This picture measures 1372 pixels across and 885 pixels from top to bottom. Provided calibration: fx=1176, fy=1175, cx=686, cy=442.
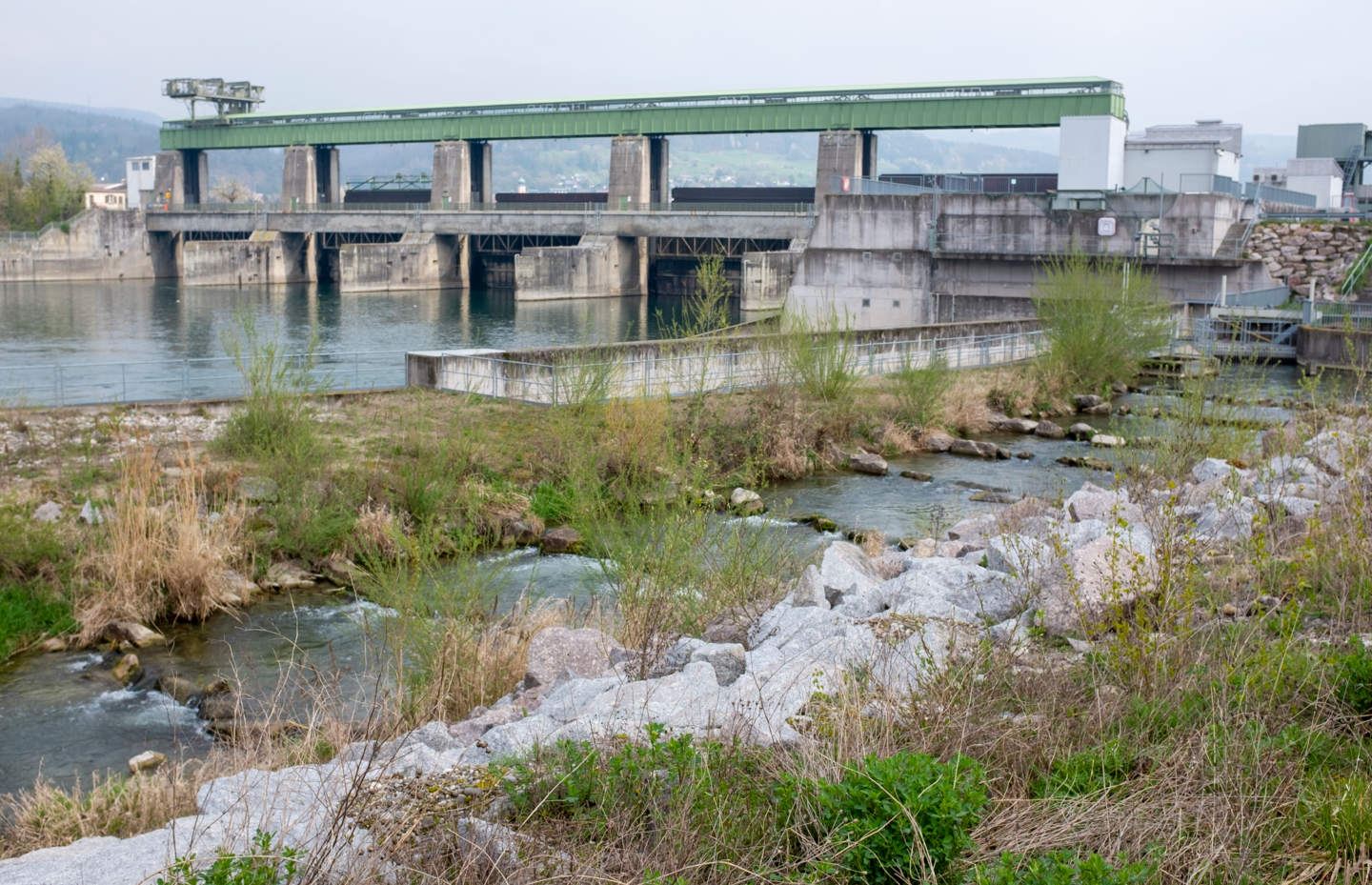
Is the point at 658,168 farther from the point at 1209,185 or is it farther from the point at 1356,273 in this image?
the point at 1356,273

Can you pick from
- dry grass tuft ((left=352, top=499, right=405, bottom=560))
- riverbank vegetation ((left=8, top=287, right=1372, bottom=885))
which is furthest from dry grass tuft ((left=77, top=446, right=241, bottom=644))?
dry grass tuft ((left=352, top=499, right=405, bottom=560))

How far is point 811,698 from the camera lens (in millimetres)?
6000

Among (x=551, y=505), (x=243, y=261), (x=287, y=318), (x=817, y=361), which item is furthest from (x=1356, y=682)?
(x=243, y=261)

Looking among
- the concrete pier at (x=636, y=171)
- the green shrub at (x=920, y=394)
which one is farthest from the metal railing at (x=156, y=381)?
the concrete pier at (x=636, y=171)

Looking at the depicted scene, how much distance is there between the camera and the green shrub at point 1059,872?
3.99m

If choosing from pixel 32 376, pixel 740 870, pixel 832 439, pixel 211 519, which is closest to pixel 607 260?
pixel 32 376

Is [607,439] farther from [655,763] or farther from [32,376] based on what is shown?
[32,376]

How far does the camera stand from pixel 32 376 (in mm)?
29391

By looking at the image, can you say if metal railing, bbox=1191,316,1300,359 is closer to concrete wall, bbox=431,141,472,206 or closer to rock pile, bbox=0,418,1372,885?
rock pile, bbox=0,418,1372,885

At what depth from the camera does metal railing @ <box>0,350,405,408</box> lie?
762 inches

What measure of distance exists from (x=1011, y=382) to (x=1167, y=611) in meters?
20.3

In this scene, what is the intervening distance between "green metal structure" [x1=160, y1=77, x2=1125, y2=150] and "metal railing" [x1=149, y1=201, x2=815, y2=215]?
394 centimetres

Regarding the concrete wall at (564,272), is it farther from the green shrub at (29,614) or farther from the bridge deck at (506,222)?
the green shrub at (29,614)

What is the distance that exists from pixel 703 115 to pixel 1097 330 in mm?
38848
